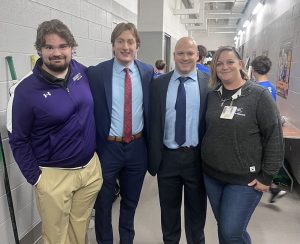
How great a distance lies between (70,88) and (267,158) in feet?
3.93

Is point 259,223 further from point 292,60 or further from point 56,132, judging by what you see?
point 292,60

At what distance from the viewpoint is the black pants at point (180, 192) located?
1.89 meters

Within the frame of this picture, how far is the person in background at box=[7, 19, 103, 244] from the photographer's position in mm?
1575

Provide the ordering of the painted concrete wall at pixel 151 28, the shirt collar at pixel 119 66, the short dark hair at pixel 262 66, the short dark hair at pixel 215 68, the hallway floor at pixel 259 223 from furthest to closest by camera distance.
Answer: the painted concrete wall at pixel 151 28 → the short dark hair at pixel 262 66 → the hallway floor at pixel 259 223 → the shirt collar at pixel 119 66 → the short dark hair at pixel 215 68

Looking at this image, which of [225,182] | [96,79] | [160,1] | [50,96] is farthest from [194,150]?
[160,1]

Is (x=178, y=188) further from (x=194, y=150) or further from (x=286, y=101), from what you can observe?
(x=286, y=101)

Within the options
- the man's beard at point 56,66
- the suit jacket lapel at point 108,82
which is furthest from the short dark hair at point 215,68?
the man's beard at point 56,66

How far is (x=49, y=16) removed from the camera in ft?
7.68

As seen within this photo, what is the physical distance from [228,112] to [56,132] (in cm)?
99

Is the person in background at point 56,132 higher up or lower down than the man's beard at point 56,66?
lower down

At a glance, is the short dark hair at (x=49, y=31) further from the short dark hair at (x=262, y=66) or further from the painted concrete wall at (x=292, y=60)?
the painted concrete wall at (x=292, y=60)

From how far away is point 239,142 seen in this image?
1.56m

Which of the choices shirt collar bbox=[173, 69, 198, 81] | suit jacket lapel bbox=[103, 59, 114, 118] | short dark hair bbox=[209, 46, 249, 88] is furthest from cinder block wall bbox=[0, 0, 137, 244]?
short dark hair bbox=[209, 46, 249, 88]

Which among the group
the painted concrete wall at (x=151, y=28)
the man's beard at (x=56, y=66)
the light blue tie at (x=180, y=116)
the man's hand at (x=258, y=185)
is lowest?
the man's hand at (x=258, y=185)
